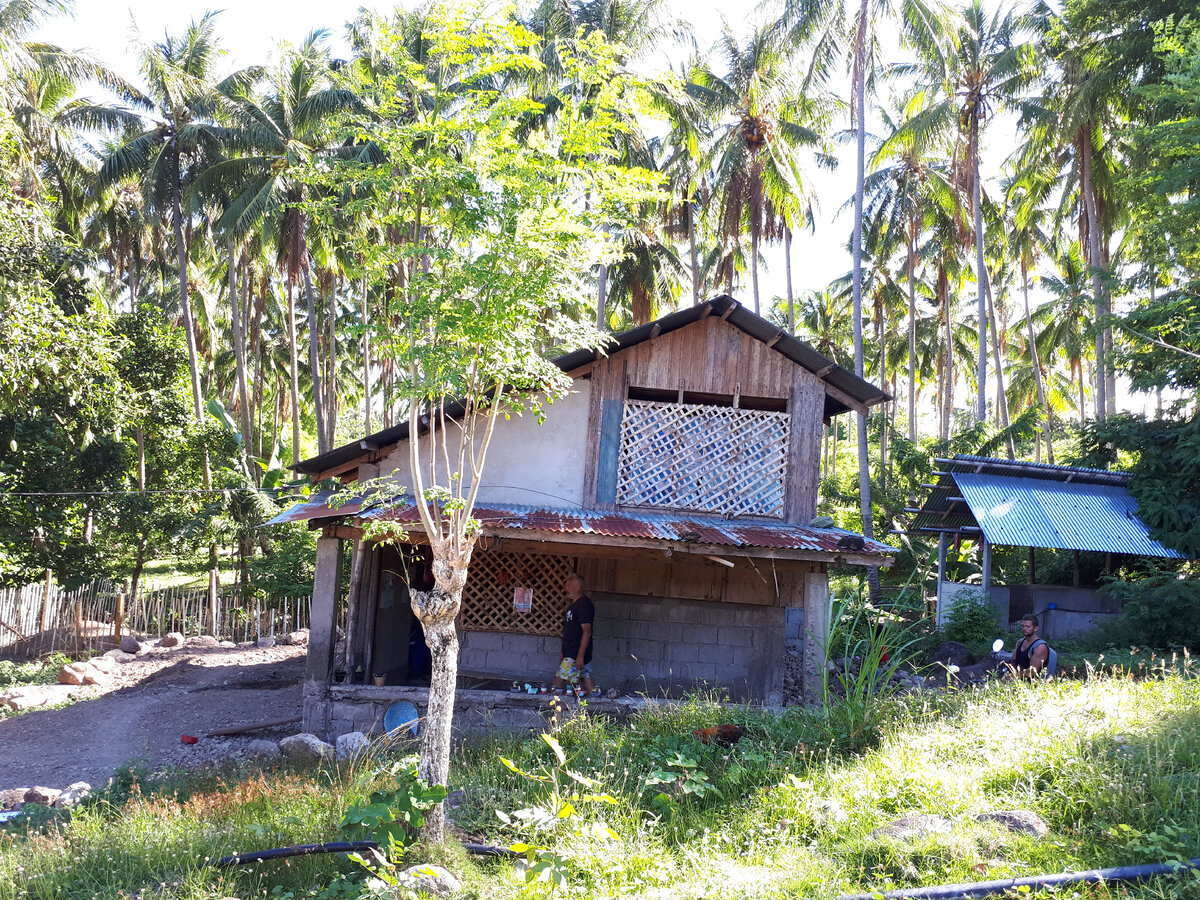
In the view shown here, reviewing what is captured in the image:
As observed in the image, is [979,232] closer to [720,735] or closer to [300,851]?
[720,735]

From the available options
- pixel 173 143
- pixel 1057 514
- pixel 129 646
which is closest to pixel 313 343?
pixel 173 143

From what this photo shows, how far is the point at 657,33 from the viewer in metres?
22.4

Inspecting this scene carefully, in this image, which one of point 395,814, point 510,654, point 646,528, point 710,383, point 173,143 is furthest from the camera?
point 173,143

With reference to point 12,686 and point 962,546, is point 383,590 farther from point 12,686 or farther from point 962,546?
point 962,546

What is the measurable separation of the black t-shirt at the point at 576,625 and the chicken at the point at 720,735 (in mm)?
2971

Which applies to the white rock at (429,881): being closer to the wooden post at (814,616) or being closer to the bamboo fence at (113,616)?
the wooden post at (814,616)

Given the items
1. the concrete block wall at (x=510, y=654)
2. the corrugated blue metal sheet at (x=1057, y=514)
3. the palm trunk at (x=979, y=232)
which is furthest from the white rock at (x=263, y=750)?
the palm trunk at (x=979, y=232)

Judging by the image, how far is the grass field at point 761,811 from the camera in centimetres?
425

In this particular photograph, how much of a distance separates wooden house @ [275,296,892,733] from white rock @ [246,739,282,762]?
2.89 feet

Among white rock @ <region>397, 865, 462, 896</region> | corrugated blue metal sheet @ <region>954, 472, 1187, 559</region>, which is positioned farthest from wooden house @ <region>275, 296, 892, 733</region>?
corrugated blue metal sheet @ <region>954, 472, 1187, 559</region>

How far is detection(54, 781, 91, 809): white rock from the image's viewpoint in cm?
652

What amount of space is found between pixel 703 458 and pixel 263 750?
→ 19.6 feet

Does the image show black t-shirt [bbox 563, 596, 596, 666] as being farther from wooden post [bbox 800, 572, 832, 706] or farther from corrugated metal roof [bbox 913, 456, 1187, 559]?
corrugated metal roof [bbox 913, 456, 1187, 559]

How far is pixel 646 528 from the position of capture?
28.6 feet
